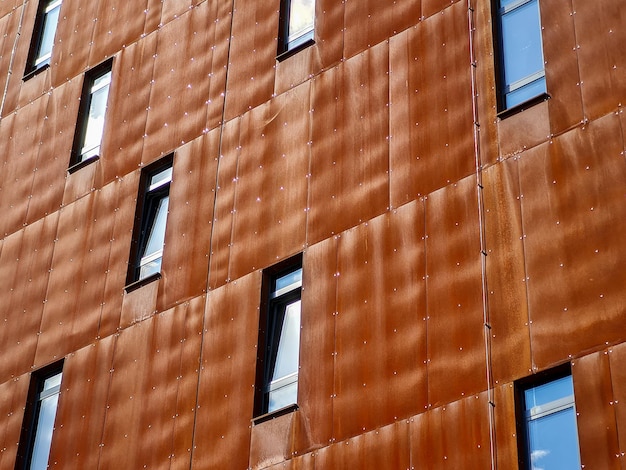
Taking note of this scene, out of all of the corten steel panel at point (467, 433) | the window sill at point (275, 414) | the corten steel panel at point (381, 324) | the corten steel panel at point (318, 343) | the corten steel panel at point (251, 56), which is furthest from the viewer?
the corten steel panel at point (251, 56)

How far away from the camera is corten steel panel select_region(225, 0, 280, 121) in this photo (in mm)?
21422

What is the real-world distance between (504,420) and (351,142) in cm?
552

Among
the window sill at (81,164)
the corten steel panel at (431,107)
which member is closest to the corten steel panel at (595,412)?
the corten steel panel at (431,107)

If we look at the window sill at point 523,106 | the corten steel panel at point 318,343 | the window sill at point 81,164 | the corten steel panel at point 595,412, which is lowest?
the corten steel panel at point 595,412

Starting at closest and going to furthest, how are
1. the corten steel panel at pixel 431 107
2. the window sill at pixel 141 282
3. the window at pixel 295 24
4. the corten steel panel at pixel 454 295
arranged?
the corten steel panel at pixel 454 295 → the corten steel panel at pixel 431 107 → the window sill at pixel 141 282 → the window at pixel 295 24

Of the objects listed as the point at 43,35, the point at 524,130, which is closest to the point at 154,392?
the point at 524,130

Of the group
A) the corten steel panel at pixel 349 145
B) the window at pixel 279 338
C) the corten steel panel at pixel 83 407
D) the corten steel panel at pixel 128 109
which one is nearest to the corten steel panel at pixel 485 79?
the corten steel panel at pixel 349 145

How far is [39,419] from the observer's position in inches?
879

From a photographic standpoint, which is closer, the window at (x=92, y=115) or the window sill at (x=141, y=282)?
the window sill at (x=141, y=282)

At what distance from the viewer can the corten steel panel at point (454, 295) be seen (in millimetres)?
16203

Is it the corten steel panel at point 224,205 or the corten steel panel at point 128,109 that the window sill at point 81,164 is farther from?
the corten steel panel at point 224,205

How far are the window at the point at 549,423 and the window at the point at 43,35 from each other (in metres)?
14.8

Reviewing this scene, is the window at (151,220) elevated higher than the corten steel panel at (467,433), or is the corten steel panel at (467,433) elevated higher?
the window at (151,220)

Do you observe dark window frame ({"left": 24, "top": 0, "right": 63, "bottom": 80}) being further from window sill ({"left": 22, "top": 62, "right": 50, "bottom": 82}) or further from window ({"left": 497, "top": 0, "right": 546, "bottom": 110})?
window ({"left": 497, "top": 0, "right": 546, "bottom": 110})
